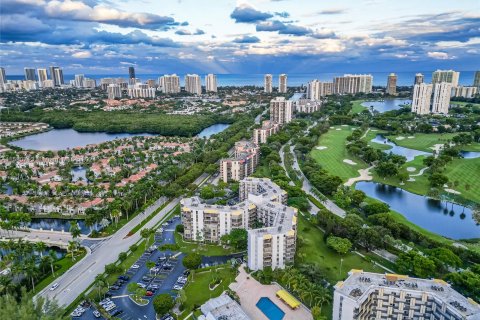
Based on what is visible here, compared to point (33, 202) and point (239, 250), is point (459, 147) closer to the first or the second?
point (239, 250)

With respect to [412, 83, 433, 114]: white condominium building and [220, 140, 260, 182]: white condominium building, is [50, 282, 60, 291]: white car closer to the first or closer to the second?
[220, 140, 260, 182]: white condominium building

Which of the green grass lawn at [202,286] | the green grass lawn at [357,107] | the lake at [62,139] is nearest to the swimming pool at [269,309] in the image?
the green grass lawn at [202,286]

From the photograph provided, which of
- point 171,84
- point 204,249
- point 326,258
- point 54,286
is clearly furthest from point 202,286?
point 171,84

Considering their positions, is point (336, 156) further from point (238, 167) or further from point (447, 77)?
point (447, 77)

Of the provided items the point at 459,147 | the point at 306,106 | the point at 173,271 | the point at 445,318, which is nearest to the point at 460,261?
the point at 445,318

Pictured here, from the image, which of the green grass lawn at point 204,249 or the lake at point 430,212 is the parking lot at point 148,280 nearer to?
the green grass lawn at point 204,249
